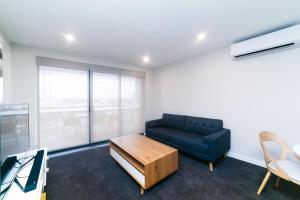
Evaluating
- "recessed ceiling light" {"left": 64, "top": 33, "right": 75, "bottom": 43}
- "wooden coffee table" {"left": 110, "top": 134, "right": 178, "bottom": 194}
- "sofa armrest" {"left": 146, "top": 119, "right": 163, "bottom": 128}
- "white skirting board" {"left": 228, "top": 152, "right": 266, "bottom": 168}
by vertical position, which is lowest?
"white skirting board" {"left": 228, "top": 152, "right": 266, "bottom": 168}

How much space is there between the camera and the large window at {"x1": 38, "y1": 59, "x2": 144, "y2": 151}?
2922 millimetres

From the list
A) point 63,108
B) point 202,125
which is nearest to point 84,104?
point 63,108

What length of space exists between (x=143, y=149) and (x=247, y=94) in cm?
231

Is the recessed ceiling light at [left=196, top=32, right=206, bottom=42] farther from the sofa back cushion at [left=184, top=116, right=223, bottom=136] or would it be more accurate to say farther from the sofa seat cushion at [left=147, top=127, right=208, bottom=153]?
the sofa seat cushion at [left=147, top=127, right=208, bottom=153]

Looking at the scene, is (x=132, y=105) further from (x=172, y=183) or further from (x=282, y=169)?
(x=282, y=169)

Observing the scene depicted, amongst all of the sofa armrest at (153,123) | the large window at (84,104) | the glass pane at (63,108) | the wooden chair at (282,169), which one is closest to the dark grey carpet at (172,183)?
the wooden chair at (282,169)

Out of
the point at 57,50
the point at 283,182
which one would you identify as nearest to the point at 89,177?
the point at 57,50

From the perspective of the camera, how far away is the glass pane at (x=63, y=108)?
2.89 metres

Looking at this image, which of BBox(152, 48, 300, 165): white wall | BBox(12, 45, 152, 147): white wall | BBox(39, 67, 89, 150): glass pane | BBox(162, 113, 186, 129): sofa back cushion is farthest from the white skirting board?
BBox(12, 45, 152, 147): white wall

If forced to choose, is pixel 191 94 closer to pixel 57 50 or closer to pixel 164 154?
pixel 164 154

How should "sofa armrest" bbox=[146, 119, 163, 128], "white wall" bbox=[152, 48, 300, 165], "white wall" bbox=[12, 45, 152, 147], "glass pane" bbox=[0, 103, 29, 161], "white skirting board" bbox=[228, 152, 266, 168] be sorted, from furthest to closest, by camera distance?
"sofa armrest" bbox=[146, 119, 163, 128]
"white wall" bbox=[12, 45, 152, 147]
"white skirting board" bbox=[228, 152, 266, 168]
"white wall" bbox=[152, 48, 300, 165]
"glass pane" bbox=[0, 103, 29, 161]

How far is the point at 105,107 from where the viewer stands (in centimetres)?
370

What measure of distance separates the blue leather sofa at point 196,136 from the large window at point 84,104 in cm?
114

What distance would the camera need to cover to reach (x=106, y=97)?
12.2ft
